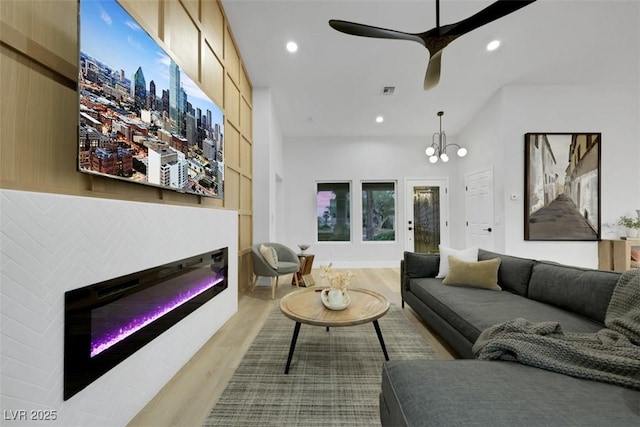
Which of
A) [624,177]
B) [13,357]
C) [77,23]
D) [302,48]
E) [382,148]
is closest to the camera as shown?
[13,357]

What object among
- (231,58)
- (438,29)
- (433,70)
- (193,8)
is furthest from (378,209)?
(193,8)

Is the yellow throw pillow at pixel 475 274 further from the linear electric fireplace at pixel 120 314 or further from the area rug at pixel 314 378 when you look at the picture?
the linear electric fireplace at pixel 120 314

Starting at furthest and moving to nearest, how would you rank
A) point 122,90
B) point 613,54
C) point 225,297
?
point 613,54 → point 225,297 → point 122,90

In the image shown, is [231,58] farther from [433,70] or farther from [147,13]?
A: [433,70]

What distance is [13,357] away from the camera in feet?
2.79

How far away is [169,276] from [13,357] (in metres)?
0.92

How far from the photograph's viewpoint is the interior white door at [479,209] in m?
4.49

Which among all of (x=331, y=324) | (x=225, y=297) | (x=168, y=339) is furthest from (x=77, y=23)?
(x=225, y=297)

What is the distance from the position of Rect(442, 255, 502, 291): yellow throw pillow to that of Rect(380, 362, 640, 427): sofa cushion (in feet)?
4.76

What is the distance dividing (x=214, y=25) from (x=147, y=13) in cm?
129

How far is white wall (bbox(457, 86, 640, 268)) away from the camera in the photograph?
4.03 metres

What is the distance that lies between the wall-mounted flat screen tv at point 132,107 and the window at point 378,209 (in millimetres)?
4455

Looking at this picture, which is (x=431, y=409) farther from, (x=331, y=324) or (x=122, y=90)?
(x=122, y=90)

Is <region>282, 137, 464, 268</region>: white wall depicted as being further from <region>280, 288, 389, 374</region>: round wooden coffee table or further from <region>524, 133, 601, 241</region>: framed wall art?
<region>280, 288, 389, 374</region>: round wooden coffee table
